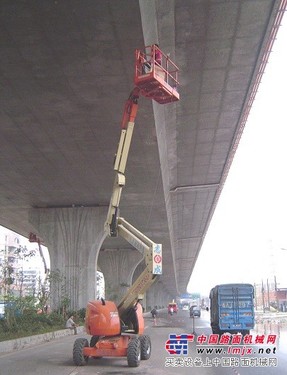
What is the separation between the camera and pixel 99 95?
16781 mm

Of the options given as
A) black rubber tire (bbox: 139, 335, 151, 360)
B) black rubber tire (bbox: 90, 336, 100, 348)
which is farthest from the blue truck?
black rubber tire (bbox: 90, 336, 100, 348)

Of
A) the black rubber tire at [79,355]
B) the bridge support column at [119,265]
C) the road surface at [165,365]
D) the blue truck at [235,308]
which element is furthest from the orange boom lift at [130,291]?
the bridge support column at [119,265]

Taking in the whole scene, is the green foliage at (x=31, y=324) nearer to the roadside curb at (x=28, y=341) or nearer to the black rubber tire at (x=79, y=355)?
the roadside curb at (x=28, y=341)

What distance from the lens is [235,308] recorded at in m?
21.8

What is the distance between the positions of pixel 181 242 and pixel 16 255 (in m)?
35.2

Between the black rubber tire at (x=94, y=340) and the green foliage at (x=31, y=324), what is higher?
the black rubber tire at (x=94, y=340)

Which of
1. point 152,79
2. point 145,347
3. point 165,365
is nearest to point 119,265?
point 145,347

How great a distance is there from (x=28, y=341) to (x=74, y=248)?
13.6m

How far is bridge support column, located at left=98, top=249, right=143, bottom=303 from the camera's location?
5828 cm

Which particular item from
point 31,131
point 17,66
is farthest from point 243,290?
point 17,66

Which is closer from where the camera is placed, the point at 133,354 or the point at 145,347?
the point at 133,354

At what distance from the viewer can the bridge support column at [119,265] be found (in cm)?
5828

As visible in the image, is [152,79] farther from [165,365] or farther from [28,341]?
[28,341]

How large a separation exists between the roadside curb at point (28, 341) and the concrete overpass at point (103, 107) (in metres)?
7.87
